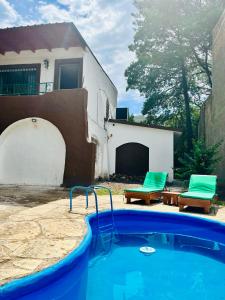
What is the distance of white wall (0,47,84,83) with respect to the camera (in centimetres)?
1483

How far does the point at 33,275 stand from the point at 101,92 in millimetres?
16712

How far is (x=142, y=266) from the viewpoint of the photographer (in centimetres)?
464

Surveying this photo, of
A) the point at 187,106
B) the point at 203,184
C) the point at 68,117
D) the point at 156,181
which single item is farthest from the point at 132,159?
the point at 203,184

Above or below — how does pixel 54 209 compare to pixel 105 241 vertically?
above

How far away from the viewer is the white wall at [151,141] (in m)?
17.5

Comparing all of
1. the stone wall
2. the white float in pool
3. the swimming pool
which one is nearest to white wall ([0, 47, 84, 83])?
the stone wall

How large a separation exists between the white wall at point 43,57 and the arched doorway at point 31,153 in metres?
3.46

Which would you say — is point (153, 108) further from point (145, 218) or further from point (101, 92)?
point (145, 218)

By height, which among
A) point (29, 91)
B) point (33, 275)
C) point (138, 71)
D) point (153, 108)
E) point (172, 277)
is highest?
point (138, 71)

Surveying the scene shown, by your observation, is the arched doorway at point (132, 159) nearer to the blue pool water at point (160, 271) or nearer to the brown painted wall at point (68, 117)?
the brown painted wall at point (68, 117)

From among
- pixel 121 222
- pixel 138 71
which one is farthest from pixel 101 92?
pixel 121 222

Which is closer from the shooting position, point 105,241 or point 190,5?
point 105,241

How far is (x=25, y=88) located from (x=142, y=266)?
44.8 feet

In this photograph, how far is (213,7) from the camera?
834 inches
